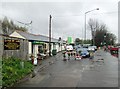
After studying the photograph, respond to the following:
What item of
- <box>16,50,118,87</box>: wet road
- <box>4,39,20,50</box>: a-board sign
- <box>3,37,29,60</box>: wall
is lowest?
<box>16,50,118,87</box>: wet road

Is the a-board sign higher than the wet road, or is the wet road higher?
the a-board sign

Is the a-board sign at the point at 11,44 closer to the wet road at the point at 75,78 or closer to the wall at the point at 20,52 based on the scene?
the wall at the point at 20,52

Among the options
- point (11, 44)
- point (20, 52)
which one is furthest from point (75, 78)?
point (20, 52)

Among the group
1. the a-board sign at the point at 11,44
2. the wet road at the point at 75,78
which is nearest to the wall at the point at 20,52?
the a-board sign at the point at 11,44

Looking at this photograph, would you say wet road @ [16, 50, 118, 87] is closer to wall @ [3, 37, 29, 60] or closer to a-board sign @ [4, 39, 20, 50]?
wall @ [3, 37, 29, 60]

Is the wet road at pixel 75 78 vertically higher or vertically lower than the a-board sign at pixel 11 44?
lower

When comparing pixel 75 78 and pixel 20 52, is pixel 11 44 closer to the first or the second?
pixel 20 52

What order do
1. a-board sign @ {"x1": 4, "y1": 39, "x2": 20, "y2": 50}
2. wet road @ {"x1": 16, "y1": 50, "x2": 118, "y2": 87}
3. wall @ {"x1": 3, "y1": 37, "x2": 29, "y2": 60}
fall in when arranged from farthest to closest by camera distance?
1. wall @ {"x1": 3, "y1": 37, "x2": 29, "y2": 60}
2. a-board sign @ {"x1": 4, "y1": 39, "x2": 20, "y2": 50}
3. wet road @ {"x1": 16, "y1": 50, "x2": 118, "y2": 87}

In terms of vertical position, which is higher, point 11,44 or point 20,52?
point 11,44

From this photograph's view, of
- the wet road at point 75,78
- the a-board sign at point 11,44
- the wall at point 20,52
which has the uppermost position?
the a-board sign at point 11,44

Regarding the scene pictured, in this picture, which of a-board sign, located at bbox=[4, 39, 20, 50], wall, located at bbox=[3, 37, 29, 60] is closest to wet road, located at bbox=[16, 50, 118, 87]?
wall, located at bbox=[3, 37, 29, 60]

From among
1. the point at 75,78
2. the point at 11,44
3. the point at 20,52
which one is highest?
the point at 11,44

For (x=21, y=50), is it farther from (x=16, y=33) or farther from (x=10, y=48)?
(x=16, y=33)

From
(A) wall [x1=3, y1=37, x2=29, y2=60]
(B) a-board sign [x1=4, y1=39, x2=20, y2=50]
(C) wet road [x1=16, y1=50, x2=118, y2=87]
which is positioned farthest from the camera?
(A) wall [x1=3, y1=37, x2=29, y2=60]
